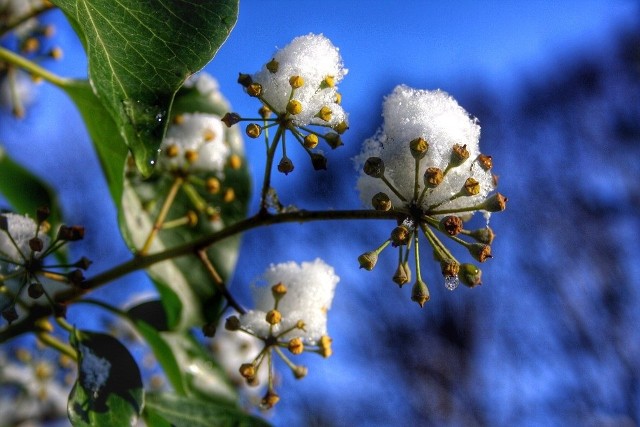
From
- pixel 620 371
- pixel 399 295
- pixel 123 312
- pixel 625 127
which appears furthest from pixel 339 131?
pixel 625 127

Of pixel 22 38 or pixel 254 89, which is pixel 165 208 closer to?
pixel 254 89

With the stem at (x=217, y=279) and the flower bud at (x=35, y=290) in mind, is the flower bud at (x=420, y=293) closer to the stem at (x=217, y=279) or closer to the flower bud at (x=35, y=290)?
the stem at (x=217, y=279)

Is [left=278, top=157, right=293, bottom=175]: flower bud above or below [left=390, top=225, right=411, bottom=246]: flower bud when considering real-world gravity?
above

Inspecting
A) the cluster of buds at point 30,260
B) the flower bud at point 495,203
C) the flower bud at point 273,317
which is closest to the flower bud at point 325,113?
the flower bud at point 495,203

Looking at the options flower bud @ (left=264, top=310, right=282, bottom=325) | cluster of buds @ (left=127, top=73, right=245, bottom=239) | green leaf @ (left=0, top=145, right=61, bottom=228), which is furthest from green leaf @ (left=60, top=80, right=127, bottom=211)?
flower bud @ (left=264, top=310, right=282, bottom=325)

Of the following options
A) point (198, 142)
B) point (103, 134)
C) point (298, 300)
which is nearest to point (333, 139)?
point (298, 300)

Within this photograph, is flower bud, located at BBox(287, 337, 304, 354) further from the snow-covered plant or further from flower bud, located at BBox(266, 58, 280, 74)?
flower bud, located at BBox(266, 58, 280, 74)

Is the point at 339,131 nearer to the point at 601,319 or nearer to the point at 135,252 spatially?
the point at 135,252
